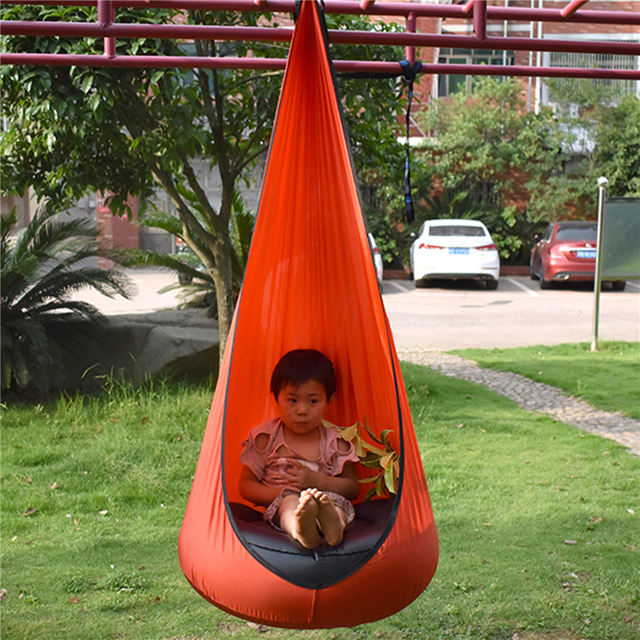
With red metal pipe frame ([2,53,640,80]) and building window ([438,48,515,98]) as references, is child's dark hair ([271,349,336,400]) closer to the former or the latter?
red metal pipe frame ([2,53,640,80])

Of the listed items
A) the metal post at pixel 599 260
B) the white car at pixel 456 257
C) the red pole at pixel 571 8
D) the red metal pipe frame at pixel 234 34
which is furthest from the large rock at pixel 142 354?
the white car at pixel 456 257

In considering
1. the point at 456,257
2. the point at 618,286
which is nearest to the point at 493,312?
the point at 456,257

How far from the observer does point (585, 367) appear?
555 centimetres

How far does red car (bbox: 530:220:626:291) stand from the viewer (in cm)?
995

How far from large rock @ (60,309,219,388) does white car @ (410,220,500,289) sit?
5790 millimetres

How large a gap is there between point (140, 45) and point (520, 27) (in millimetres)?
13571

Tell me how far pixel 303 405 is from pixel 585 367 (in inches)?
152

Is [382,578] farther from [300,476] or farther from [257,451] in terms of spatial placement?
[257,451]

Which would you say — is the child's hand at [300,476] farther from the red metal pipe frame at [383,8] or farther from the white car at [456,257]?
the white car at [456,257]

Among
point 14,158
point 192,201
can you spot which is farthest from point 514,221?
point 14,158

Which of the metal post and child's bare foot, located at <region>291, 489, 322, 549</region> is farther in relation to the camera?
the metal post

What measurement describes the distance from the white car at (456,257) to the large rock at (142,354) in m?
5.79

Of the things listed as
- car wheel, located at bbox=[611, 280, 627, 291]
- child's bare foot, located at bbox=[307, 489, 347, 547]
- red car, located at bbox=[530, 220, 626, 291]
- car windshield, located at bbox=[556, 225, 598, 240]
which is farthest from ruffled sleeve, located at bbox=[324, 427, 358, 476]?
car wheel, located at bbox=[611, 280, 627, 291]

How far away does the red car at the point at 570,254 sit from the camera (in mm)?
9945
